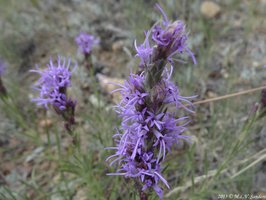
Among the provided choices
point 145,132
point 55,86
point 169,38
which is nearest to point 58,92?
point 55,86

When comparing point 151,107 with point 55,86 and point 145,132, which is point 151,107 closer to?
point 145,132

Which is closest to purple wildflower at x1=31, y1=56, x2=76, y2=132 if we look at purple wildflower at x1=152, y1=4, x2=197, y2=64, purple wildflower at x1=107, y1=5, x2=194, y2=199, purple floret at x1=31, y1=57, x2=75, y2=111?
purple floret at x1=31, y1=57, x2=75, y2=111

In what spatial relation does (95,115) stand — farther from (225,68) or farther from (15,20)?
(15,20)

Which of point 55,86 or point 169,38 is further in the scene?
point 55,86

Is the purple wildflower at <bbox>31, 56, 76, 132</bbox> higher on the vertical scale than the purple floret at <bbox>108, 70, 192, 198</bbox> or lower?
higher

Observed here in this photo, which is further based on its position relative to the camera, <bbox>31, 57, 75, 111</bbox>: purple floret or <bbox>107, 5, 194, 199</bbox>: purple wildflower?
<bbox>31, 57, 75, 111</bbox>: purple floret

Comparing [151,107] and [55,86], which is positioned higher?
[55,86]

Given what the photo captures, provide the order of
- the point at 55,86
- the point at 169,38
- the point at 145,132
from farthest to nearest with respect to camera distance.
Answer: the point at 55,86 → the point at 145,132 → the point at 169,38

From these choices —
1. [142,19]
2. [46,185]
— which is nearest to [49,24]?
[142,19]

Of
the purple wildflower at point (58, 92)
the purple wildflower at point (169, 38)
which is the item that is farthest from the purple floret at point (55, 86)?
the purple wildflower at point (169, 38)

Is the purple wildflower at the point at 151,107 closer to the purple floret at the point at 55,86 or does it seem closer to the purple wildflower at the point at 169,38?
the purple wildflower at the point at 169,38

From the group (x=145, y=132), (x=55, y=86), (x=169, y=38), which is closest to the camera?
(x=169, y=38)

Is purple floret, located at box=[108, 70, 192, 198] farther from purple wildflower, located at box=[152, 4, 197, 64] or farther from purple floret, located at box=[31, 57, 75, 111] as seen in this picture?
purple floret, located at box=[31, 57, 75, 111]
